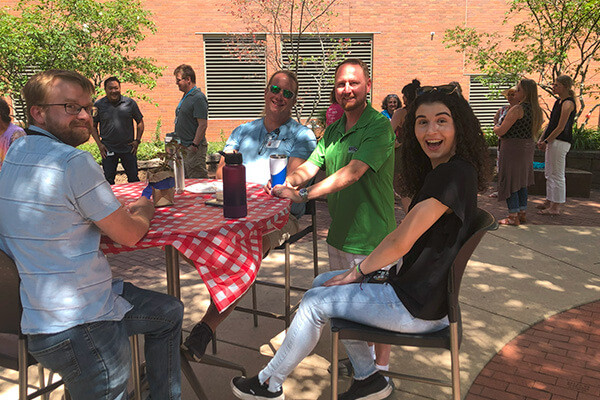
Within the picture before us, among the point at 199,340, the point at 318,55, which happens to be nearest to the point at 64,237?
the point at 199,340

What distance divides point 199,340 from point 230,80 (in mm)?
12943

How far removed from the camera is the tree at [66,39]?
30.0 ft

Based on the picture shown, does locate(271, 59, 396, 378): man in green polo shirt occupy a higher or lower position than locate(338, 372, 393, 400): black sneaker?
higher

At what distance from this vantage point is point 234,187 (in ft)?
8.05

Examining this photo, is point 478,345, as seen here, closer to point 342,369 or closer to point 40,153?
point 342,369

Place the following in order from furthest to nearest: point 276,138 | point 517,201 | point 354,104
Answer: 1. point 517,201
2. point 276,138
3. point 354,104

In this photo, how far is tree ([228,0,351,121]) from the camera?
42.9 feet

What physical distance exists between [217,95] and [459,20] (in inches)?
278

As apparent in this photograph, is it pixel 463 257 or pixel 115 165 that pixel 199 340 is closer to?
pixel 463 257

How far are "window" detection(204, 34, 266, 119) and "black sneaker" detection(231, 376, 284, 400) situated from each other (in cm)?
1273

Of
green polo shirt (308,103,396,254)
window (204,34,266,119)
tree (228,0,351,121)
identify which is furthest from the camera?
window (204,34,266,119)

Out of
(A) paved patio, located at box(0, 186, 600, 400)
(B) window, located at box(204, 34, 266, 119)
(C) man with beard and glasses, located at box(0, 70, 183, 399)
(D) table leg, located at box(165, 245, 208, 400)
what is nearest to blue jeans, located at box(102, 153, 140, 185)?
(A) paved patio, located at box(0, 186, 600, 400)

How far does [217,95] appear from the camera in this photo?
587 inches

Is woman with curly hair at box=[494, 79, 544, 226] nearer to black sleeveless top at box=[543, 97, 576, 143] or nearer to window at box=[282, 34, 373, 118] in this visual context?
black sleeveless top at box=[543, 97, 576, 143]
